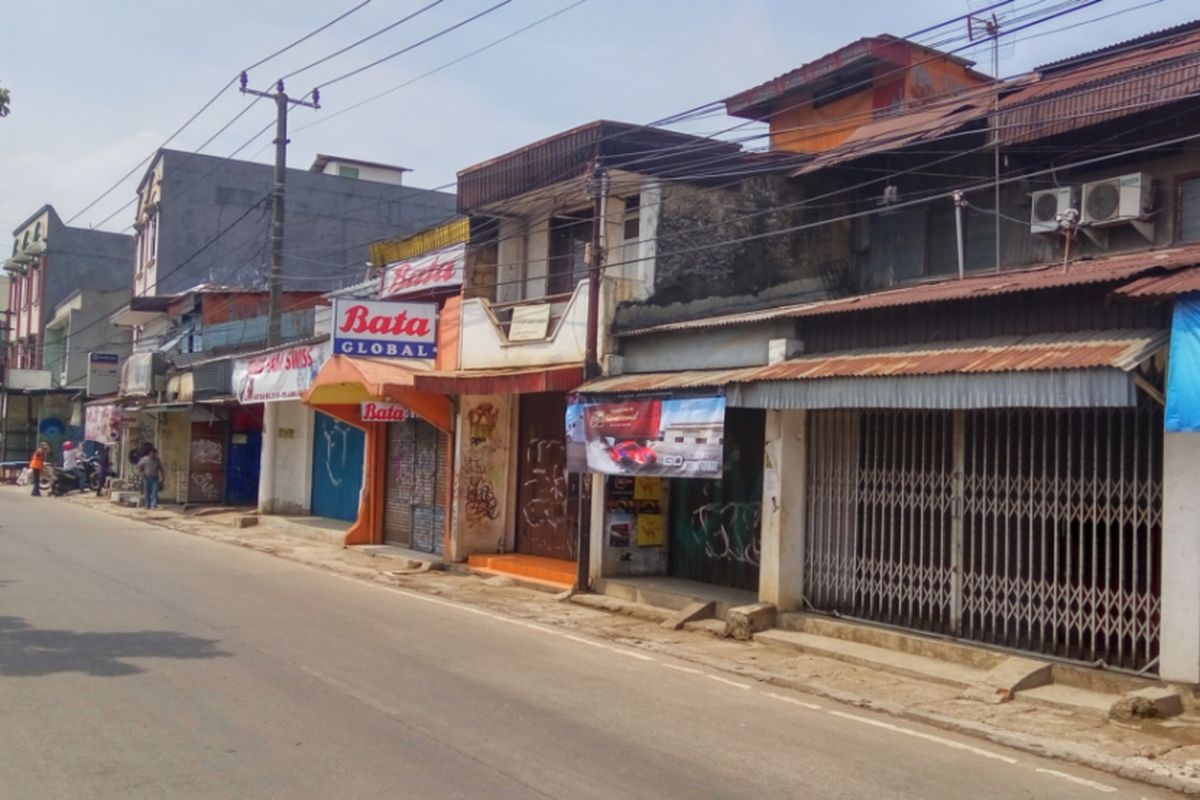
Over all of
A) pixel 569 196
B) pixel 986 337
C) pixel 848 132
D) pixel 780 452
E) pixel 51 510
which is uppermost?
pixel 848 132

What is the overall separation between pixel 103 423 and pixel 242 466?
29.4 ft

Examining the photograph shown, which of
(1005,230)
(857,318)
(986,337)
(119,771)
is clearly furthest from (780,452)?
(119,771)

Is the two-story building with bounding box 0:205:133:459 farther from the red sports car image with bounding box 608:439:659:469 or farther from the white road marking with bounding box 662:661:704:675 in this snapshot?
the white road marking with bounding box 662:661:704:675

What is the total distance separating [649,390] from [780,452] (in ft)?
6.53

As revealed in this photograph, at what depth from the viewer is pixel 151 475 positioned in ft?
101

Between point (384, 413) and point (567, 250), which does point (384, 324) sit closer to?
point (384, 413)

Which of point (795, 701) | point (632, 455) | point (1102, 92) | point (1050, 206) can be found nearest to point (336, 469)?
point (632, 455)

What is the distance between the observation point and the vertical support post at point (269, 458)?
90.3ft

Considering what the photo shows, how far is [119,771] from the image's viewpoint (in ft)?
20.3

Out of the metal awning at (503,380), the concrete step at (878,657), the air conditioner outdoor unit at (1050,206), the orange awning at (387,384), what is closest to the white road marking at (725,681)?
the concrete step at (878,657)

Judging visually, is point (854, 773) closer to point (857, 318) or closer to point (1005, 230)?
point (857, 318)

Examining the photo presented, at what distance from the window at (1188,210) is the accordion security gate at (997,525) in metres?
3.17

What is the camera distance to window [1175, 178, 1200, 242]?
468 inches

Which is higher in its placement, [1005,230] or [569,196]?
[569,196]
